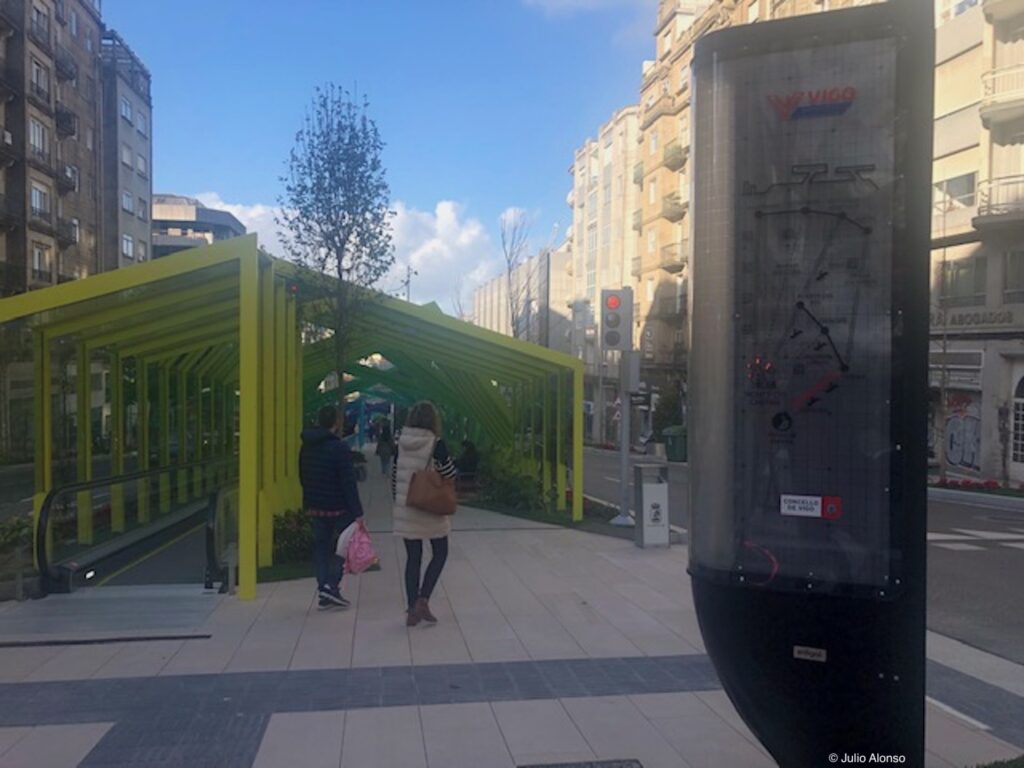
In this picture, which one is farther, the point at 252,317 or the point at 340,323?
the point at 340,323

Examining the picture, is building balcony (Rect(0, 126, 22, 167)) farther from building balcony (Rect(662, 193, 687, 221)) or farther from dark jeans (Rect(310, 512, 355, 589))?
dark jeans (Rect(310, 512, 355, 589))

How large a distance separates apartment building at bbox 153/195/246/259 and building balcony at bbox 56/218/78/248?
37.7 metres

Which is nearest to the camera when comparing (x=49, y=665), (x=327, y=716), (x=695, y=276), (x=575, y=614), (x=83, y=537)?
(x=695, y=276)

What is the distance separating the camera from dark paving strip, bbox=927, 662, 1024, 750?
203 inches

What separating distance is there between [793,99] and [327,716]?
3969mm

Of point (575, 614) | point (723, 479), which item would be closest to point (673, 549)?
point (575, 614)

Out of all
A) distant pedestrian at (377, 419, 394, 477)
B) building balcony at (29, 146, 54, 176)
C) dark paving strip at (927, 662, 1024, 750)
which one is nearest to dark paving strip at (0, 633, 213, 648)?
dark paving strip at (927, 662, 1024, 750)

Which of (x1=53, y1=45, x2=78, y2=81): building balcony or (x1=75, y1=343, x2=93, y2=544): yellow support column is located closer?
(x1=75, y1=343, x2=93, y2=544): yellow support column

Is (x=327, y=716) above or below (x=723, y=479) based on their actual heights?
below

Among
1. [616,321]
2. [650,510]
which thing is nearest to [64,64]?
[616,321]

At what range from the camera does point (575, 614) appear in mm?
7676

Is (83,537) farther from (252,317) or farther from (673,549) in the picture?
(673,549)

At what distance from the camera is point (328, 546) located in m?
7.72

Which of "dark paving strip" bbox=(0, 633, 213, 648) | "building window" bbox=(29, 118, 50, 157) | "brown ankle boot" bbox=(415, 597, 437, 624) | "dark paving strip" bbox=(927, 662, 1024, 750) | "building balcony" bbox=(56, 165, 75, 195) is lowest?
"dark paving strip" bbox=(927, 662, 1024, 750)
